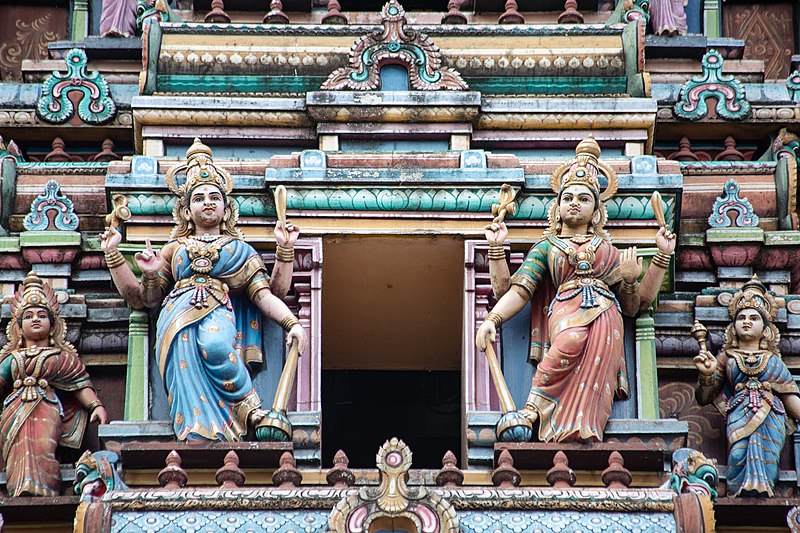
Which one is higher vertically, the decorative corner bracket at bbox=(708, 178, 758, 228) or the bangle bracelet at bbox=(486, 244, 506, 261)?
the decorative corner bracket at bbox=(708, 178, 758, 228)

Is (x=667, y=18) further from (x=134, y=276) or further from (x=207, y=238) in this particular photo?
(x=134, y=276)

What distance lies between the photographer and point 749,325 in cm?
Answer: 2717

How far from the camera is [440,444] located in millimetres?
31625

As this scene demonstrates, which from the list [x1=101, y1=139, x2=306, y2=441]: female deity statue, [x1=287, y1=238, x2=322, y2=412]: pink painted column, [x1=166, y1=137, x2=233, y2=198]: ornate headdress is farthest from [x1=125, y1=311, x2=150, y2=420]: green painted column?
[x1=287, y1=238, x2=322, y2=412]: pink painted column

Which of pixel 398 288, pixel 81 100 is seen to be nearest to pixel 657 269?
pixel 398 288

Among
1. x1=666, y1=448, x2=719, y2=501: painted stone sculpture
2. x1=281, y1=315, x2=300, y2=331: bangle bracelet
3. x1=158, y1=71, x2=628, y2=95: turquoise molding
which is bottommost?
x1=666, y1=448, x2=719, y2=501: painted stone sculpture

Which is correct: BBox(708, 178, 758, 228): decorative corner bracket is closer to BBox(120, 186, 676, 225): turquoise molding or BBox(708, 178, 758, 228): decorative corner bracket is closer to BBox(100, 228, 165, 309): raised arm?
BBox(120, 186, 676, 225): turquoise molding

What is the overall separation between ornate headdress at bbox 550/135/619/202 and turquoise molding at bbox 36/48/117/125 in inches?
263

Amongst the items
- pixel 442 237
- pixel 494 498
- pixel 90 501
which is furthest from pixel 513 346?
pixel 90 501

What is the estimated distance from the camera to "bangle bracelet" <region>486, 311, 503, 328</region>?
26.4 meters

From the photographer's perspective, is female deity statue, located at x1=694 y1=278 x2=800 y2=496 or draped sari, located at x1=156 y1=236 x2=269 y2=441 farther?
female deity statue, located at x1=694 y1=278 x2=800 y2=496

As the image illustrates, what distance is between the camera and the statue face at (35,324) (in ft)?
88.4

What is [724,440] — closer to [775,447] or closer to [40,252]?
[775,447]

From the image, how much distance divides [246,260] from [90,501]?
366cm
